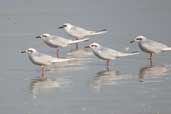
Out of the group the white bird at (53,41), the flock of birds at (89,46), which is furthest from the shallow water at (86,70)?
the white bird at (53,41)

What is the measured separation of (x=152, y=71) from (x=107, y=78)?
1.20 meters

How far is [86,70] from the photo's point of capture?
14875 mm

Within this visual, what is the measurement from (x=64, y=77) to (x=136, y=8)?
37.9 ft

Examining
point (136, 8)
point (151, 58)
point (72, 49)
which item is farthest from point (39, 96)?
point (136, 8)

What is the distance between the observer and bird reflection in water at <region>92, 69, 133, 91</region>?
1333cm

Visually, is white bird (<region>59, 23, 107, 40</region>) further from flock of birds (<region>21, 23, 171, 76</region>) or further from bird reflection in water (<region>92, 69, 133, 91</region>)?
bird reflection in water (<region>92, 69, 133, 91</region>)

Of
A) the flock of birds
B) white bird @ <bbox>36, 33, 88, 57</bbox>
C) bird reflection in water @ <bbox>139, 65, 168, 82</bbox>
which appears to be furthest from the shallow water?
white bird @ <bbox>36, 33, 88, 57</bbox>

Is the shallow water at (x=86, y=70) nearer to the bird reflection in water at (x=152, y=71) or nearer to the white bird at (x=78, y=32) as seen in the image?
the bird reflection in water at (x=152, y=71)

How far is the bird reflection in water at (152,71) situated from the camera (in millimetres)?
14126

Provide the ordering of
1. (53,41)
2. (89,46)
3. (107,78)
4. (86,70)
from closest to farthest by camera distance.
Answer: (107,78) → (86,70) → (89,46) → (53,41)

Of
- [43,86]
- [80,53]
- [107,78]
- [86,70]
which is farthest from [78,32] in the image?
[43,86]

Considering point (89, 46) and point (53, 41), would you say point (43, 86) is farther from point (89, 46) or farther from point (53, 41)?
point (53, 41)

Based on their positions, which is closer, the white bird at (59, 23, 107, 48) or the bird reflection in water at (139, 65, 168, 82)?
the bird reflection in water at (139, 65, 168, 82)

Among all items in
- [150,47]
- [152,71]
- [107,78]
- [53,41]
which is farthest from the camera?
[53,41]
